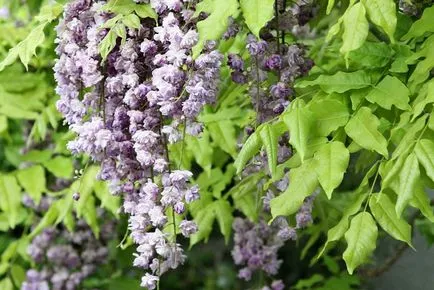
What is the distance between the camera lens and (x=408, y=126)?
1512 mm

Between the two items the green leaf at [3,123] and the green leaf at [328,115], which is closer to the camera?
the green leaf at [328,115]

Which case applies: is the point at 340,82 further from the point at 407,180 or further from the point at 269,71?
the point at 407,180

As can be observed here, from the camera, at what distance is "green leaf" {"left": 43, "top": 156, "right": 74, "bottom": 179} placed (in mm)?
2732

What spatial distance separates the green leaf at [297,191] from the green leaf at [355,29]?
26 centimetres

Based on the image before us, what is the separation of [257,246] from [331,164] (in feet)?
3.47

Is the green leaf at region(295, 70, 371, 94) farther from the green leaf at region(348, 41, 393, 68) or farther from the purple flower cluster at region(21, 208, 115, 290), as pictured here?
the purple flower cluster at region(21, 208, 115, 290)

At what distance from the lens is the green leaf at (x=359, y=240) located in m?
1.43

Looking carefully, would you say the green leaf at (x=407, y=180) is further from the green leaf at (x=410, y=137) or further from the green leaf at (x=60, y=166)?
the green leaf at (x=60, y=166)

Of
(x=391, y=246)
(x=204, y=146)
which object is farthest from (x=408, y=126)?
(x=391, y=246)

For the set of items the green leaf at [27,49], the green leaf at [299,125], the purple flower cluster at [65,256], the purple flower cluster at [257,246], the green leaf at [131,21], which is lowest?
the purple flower cluster at [65,256]

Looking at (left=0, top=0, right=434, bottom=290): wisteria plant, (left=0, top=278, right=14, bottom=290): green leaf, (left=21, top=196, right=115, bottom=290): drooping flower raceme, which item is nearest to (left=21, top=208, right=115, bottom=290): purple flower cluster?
(left=21, top=196, right=115, bottom=290): drooping flower raceme

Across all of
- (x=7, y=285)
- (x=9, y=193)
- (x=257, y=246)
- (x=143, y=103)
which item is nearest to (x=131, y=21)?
(x=143, y=103)

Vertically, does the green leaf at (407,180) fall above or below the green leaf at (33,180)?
above

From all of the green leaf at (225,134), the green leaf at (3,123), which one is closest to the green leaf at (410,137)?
the green leaf at (225,134)
